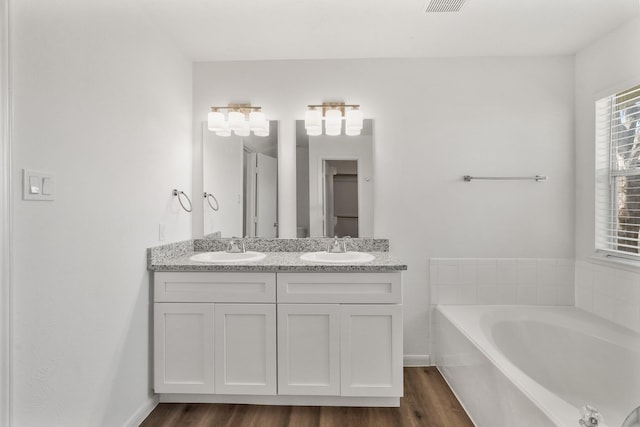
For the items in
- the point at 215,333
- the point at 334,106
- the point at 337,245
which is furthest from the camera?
the point at 334,106

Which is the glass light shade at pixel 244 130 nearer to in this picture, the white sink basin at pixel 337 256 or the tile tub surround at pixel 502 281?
the white sink basin at pixel 337 256

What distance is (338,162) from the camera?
257 cm

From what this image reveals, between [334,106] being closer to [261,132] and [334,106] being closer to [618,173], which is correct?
[261,132]

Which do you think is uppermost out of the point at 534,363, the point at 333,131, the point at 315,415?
the point at 333,131

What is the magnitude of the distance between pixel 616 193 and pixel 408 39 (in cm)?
168

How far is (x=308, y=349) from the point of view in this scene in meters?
1.96

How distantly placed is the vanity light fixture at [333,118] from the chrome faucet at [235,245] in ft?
3.13

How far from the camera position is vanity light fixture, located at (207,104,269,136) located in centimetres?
251

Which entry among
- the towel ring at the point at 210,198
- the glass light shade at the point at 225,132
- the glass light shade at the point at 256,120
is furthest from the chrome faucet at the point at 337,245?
the glass light shade at the point at 225,132

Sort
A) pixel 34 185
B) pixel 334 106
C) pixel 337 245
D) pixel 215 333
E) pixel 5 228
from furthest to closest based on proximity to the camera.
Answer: pixel 334 106 → pixel 337 245 → pixel 215 333 → pixel 34 185 → pixel 5 228

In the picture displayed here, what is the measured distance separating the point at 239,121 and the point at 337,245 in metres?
1.16

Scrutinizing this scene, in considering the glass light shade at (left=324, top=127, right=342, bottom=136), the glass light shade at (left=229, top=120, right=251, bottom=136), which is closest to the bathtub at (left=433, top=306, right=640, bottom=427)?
the glass light shade at (left=324, top=127, right=342, bottom=136)

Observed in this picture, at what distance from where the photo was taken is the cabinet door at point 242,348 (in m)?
1.96

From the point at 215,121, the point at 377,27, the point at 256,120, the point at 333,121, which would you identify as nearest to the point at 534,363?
the point at 333,121
